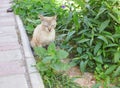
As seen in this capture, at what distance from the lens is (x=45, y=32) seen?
176 inches

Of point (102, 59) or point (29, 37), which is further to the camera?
point (29, 37)

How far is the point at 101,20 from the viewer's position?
4.56m

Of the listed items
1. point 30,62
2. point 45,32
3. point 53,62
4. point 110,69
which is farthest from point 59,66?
point 45,32

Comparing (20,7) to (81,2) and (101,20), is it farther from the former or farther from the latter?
(101,20)

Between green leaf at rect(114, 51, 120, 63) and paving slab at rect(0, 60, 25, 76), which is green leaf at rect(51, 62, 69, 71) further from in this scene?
green leaf at rect(114, 51, 120, 63)

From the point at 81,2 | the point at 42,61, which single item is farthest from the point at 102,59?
the point at 81,2

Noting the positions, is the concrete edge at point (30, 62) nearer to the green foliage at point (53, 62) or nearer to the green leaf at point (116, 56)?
the green foliage at point (53, 62)

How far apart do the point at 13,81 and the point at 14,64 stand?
576mm

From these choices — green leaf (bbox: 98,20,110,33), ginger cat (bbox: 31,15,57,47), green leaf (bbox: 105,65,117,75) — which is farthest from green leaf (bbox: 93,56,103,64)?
ginger cat (bbox: 31,15,57,47)

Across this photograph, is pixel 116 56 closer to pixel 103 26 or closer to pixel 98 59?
pixel 98 59

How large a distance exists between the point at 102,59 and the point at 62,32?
1.36 m

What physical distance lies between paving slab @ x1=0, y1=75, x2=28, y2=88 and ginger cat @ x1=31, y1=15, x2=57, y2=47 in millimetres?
846

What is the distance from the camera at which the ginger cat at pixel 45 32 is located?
4355 mm

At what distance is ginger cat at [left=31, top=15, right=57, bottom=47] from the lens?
171 inches
